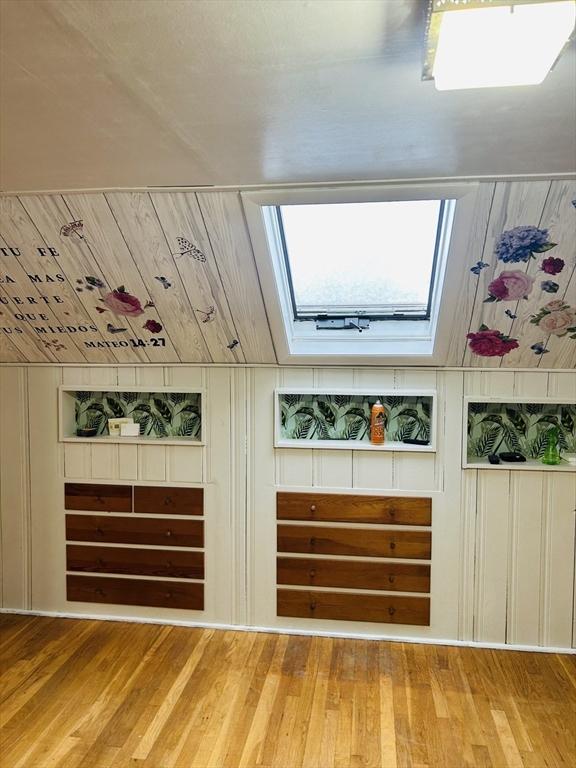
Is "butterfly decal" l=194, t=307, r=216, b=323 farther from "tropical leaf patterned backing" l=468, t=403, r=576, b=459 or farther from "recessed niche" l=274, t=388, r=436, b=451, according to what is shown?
"tropical leaf patterned backing" l=468, t=403, r=576, b=459

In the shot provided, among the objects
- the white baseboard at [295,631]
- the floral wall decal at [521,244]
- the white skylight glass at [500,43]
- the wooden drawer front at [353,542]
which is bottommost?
the white baseboard at [295,631]

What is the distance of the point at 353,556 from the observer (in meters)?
2.82

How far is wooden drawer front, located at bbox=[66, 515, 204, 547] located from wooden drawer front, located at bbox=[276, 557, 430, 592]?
526mm

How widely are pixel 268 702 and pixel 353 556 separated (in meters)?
0.82

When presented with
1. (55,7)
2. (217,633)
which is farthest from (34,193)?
(217,633)

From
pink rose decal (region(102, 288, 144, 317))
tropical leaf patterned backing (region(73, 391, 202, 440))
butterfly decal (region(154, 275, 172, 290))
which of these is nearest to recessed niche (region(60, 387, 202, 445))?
tropical leaf patterned backing (region(73, 391, 202, 440))

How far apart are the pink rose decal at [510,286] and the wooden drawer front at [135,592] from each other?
7.13ft

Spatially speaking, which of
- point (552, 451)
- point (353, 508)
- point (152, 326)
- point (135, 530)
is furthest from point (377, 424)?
point (135, 530)

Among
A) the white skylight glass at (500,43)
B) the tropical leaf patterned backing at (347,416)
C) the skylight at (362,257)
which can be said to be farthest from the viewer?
the tropical leaf patterned backing at (347,416)

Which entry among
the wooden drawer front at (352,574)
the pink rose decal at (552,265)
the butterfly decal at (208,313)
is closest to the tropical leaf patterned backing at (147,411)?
the butterfly decal at (208,313)

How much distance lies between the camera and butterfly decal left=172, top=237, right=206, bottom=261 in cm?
209

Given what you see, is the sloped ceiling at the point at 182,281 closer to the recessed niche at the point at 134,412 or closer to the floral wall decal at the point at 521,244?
the floral wall decal at the point at 521,244

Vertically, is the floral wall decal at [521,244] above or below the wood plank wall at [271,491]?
above

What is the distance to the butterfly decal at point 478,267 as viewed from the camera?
209 centimetres
